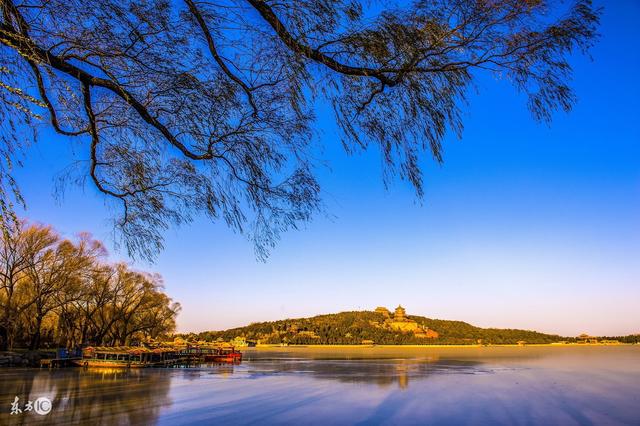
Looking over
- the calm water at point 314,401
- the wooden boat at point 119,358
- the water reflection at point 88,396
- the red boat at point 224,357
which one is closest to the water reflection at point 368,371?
the calm water at point 314,401

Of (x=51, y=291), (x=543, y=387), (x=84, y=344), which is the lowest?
(x=543, y=387)

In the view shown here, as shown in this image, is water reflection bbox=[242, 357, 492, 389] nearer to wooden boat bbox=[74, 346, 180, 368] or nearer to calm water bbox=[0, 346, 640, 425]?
calm water bbox=[0, 346, 640, 425]

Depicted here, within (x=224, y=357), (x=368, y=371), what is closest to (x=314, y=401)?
(x=368, y=371)

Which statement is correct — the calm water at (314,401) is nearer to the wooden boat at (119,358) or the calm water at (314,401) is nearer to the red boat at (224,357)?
the wooden boat at (119,358)

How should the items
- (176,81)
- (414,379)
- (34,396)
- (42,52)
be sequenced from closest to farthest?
(42,52) < (176,81) < (34,396) < (414,379)

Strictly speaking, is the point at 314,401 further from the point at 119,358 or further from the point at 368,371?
the point at 119,358

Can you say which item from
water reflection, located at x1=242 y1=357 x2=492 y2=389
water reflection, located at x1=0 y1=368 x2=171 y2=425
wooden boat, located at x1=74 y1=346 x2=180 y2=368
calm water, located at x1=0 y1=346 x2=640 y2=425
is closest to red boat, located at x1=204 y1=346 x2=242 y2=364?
water reflection, located at x1=242 y1=357 x2=492 y2=389

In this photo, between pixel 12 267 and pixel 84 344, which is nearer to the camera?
pixel 12 267

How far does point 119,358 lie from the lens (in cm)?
3903

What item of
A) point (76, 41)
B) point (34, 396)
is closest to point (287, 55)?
point (76, 41)

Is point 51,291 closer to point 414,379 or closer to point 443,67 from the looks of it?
point 414,379

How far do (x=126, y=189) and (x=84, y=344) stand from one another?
47.5 m

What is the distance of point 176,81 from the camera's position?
4504 millimetres

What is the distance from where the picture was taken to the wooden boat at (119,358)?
120 feet
